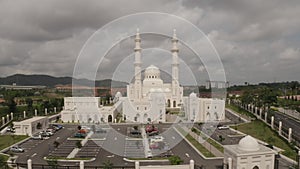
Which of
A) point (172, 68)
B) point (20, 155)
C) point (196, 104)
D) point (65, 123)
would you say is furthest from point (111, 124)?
point (172, 68)

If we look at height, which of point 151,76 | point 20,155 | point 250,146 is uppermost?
point 151,76

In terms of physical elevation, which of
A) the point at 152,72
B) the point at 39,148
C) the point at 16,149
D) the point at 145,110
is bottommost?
the point at 39,148

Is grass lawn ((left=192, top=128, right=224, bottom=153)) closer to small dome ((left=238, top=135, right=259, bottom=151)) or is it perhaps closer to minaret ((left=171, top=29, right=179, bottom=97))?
small dome ((left=238, top=135, right=259, bottom=151))

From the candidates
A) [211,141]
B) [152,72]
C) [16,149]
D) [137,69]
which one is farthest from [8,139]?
[152,72]

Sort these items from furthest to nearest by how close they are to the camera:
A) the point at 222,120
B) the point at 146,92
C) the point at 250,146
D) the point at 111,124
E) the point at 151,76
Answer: the point at 151,76, the point at 146,92, the point at 222,120, the point at 111,124, the point at 250,146

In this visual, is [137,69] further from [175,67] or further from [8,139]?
[8,139]

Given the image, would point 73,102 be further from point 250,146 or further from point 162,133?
point 250,146
